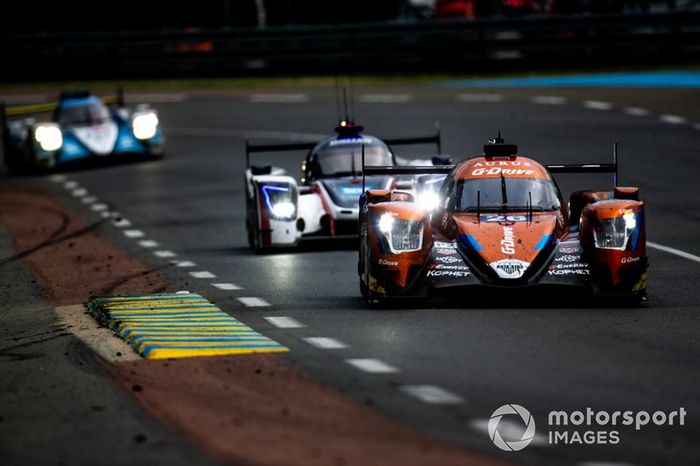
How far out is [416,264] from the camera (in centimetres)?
1343

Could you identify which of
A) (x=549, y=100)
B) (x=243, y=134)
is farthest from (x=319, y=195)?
(x=549, y=100)

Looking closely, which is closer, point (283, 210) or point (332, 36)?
point (283, 210)

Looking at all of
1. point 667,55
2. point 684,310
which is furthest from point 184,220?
point 667,55

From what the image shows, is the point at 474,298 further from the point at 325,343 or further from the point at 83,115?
the point at 83,115

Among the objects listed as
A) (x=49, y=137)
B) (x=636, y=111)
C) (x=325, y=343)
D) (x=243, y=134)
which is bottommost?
(x=243, y=134)

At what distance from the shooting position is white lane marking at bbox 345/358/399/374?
1072 cm

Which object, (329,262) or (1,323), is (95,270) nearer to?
(329,262)

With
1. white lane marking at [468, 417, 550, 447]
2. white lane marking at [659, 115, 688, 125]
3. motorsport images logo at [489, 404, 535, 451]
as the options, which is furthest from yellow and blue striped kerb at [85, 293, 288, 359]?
white lane marking at [659, 115, 688, 125]

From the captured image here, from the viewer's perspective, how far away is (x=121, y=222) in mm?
22516

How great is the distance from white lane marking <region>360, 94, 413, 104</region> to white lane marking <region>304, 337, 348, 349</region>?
23.7 meters

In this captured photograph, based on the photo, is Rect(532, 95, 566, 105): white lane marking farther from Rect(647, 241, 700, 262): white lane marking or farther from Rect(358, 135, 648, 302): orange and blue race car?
Rect(358, 135, 648, 302): orange and blue race car

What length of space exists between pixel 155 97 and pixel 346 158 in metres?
21.4

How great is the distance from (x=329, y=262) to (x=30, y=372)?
636cm

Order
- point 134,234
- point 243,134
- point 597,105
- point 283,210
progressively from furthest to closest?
point 243,134, point 597,105, point 134,234, point 283,210
